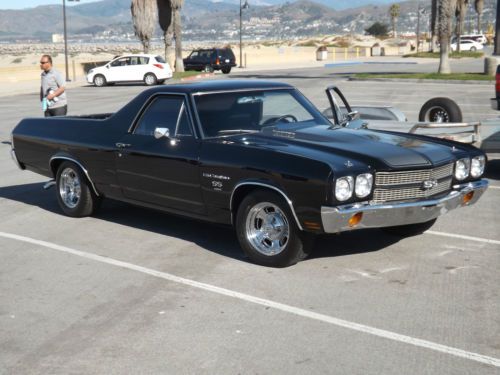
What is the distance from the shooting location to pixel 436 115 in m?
12.4

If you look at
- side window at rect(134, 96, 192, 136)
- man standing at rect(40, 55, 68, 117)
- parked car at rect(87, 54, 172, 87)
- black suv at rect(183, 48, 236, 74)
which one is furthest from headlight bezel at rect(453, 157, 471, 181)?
black suv at rect(183, 48, 236, 74)

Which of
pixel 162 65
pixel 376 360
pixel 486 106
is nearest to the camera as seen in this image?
pixel 376 360

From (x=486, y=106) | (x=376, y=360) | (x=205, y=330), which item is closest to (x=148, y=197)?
(x=205, y=330)

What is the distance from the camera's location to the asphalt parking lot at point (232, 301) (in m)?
4.85

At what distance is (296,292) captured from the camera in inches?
241

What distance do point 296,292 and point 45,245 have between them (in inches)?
117

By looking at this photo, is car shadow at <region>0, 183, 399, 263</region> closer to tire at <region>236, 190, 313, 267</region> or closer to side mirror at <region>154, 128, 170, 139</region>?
tire at <region>236, 190, 313, 267</region>

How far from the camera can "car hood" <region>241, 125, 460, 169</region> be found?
6457 mm

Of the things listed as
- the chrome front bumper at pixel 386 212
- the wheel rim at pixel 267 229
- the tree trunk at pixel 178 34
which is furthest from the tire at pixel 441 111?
the tree trunk at pixel 178 34

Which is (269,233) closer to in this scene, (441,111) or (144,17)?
(441,111)

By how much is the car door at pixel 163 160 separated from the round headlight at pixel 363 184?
5.40 ft

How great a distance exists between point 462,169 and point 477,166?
28 centimetres

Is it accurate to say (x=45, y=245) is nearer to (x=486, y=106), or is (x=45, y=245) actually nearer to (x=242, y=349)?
(x=242, y=349)

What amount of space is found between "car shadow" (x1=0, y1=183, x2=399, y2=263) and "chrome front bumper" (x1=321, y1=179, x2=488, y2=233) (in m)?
0.87
